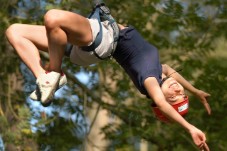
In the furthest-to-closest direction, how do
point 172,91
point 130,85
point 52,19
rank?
point 130,85
point 172,91
point 52,19

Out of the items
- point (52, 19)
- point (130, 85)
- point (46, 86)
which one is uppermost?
point (52, 19)

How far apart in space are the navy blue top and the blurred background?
2.96 metres

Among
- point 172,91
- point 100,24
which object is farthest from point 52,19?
point 172,91

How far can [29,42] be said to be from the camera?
188 inches

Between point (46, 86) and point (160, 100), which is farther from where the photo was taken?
point (160, 100)

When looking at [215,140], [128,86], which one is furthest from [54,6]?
[215,140]

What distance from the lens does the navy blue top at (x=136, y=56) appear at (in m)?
4.79

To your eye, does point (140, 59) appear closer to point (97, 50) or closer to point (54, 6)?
point (97, 50)

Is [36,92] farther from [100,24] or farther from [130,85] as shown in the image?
[130,85]

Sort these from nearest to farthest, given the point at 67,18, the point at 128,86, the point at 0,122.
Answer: the point at 67,18 < the point at 0,122 < the point at 128,86

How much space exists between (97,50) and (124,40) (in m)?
0.26

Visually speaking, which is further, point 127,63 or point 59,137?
point 59,137

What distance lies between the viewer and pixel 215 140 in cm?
843

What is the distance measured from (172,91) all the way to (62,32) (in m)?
1.02
